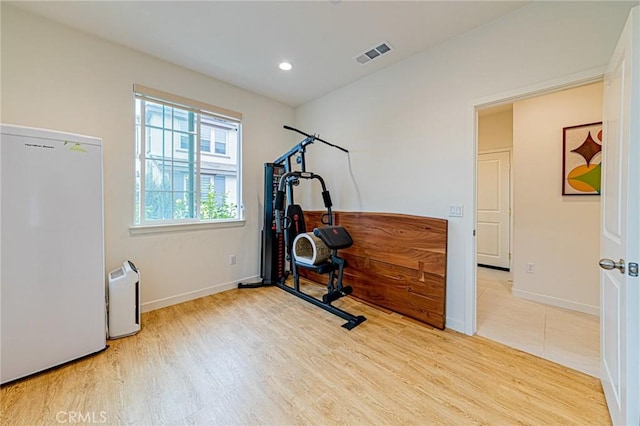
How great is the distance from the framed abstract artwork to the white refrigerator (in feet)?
15.3

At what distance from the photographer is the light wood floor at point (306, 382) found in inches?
56.7

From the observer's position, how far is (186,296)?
3.06 meters

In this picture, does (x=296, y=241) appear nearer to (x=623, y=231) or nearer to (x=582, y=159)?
(x=623, y=231)

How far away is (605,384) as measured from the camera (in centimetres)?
154

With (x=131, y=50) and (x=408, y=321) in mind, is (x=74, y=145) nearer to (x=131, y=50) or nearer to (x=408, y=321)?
(x=131, y=50)

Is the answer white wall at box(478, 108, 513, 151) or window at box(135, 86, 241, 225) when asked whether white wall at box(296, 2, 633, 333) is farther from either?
white wall at box(478, 108, 513, 151)

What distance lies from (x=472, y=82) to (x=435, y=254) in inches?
63.8

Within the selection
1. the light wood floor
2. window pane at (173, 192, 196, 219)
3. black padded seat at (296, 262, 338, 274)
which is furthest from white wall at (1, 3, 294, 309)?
black padded seat at (296, 262, 338, 274)

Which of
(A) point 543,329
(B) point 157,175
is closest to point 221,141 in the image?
(B) point 157,175

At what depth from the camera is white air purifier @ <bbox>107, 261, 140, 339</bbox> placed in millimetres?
2196

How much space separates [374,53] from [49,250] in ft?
10.8

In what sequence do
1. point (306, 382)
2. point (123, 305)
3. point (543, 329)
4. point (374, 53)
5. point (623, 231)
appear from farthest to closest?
point (374, 53) < point (543, 329) < point (123, 305) < point (306, 382) < point (623, 231)

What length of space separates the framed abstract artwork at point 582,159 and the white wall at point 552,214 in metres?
0.05

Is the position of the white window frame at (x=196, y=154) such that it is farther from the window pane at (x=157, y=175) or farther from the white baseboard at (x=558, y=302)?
the white baseboard at (x=558, y=302)
